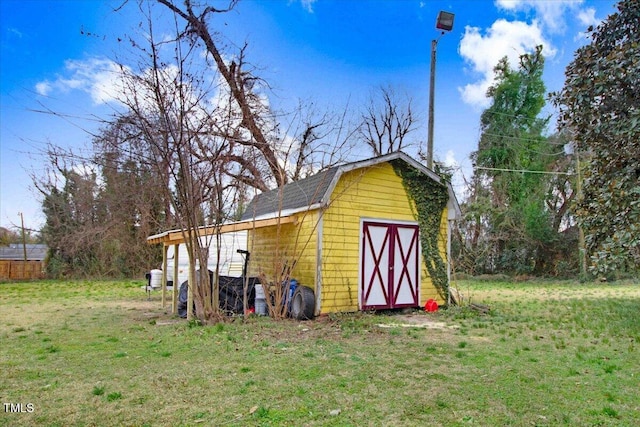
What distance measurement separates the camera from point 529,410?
325cm

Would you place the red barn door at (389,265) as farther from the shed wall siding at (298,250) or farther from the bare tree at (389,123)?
the bare tree at (389,123)

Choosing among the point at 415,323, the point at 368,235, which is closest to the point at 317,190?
the point at 368,235

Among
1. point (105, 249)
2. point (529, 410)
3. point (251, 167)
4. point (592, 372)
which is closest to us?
point (529, 410)

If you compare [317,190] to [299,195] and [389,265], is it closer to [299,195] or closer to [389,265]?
[299,195]

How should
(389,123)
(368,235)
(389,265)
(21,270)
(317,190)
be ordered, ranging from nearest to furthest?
(317,190)
(368,235)
(389,265)
(21,270)
(389,123)

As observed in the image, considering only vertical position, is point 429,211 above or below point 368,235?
above

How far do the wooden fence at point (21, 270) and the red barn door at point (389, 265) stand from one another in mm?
14936

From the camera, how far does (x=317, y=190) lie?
322 inches

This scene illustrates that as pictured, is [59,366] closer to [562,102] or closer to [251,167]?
[251,167]

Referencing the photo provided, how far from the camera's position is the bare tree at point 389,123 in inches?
909

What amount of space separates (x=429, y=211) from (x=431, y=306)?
2.07m

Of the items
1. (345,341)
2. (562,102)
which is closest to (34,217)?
(345,341)

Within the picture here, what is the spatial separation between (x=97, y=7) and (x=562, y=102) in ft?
26.7

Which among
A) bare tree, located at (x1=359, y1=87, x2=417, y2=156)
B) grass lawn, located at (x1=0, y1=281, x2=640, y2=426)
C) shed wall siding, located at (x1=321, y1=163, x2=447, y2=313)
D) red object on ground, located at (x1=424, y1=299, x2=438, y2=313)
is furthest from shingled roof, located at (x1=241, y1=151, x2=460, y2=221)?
bare tree, located at (x1=359, y1=87, x2=417, y2=156)
